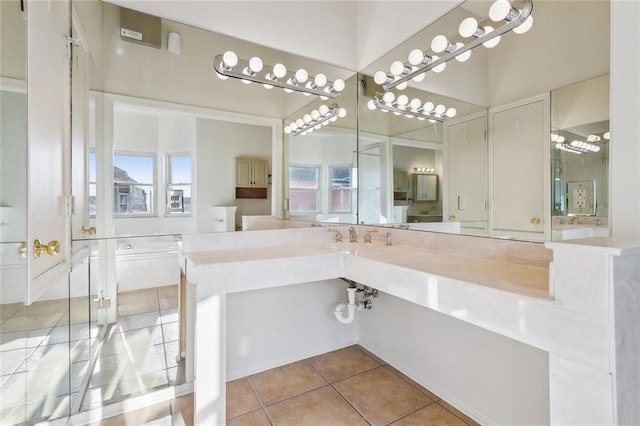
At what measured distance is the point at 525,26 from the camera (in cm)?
143

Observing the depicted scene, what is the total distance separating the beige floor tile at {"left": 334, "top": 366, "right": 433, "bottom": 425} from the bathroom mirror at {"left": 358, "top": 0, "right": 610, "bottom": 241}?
1.06 meters

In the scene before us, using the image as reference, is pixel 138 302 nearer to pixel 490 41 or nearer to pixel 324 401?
pixel 324 401

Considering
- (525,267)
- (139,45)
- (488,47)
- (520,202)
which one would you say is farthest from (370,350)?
(139,45)

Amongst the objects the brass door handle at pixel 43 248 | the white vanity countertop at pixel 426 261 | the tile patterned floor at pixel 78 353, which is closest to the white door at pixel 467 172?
the white vanity countertop at pixel 426 261

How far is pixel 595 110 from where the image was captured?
47.6 inches

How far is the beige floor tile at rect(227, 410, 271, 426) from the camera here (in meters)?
1.62

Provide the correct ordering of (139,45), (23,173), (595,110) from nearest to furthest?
(23,173) → (595,110) → (139,45)

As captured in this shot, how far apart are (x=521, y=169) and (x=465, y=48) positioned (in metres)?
0.77

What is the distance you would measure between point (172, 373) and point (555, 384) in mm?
1958

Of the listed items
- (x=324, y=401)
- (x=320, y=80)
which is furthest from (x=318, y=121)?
(x=324, y=401)

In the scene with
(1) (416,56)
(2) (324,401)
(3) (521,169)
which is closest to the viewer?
(3) (521,169)

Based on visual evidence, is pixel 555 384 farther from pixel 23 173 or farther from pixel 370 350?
pixel 23 173

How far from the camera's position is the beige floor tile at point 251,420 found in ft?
5.30

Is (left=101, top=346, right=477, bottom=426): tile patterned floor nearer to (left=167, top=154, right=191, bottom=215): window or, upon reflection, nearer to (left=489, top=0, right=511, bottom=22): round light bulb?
(left=167, top=154, right=191, bottom=215): window
